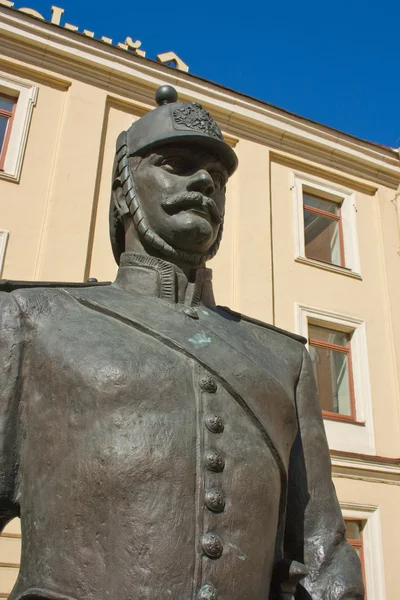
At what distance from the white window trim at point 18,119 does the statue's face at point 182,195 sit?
814 cm

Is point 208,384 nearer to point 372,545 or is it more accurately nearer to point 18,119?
point 372,545

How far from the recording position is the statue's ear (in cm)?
227

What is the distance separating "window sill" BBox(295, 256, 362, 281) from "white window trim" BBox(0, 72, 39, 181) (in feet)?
16.2

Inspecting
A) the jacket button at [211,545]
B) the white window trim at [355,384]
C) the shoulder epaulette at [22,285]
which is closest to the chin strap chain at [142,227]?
the shoulder epaulette at [22,285]

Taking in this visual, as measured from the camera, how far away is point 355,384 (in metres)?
11.2

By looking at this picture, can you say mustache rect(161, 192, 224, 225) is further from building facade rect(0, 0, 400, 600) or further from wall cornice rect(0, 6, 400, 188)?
wall cornice rect(0, 6, 400, 188)

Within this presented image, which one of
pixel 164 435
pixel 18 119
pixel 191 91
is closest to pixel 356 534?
pixel 191 91

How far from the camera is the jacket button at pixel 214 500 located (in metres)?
1.55

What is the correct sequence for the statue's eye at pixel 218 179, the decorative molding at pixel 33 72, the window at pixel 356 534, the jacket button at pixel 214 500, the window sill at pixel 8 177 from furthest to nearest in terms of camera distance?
1. the decorative molding at pixel 33 72
2. the window sill at pixel 8 177
3. the window at pixel 356 534
4. the statue's eye at pixel 218 179
5. the jacket button at pixel 214 500

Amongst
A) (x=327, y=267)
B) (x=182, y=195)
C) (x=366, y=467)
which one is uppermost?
(x=327, y=267)

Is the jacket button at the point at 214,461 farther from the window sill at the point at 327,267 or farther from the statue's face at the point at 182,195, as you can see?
the window sill at the point at 327,267

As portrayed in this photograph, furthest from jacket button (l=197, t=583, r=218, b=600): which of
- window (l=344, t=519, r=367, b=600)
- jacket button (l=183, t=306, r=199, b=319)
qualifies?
window (l=344, t=519, r=367, b=600)

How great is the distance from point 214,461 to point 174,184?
941 millimetres

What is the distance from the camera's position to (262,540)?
1.62 m
